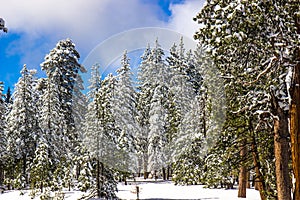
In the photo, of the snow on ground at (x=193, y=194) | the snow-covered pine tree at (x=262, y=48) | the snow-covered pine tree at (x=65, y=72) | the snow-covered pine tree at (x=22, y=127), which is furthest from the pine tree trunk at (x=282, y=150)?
the snow-covered pine tree at (x=22, y=127)

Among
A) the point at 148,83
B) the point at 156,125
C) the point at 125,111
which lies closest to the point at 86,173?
the point at 125,111

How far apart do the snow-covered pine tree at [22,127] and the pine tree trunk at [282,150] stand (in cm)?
2702

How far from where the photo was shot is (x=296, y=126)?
7797mm

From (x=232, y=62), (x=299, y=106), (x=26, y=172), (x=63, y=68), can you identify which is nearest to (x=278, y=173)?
(x=299, y=106)

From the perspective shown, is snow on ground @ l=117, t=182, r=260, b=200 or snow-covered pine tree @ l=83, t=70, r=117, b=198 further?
snow on ground @ l=117, t=182, r=260, b=200

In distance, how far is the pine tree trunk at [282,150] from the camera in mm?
9375

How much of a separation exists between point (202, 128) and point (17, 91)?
1866 centimetres

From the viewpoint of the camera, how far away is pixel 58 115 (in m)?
26.1

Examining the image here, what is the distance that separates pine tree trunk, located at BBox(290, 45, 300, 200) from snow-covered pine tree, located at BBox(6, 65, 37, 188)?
28327 mm

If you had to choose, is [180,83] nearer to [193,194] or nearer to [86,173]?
[193,194]

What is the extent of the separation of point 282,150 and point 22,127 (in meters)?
28.5

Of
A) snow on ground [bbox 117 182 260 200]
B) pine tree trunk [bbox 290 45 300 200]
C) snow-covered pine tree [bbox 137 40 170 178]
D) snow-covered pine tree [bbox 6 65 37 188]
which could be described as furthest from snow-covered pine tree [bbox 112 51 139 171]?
pine tree trunk [bbox 290 45 300 200]

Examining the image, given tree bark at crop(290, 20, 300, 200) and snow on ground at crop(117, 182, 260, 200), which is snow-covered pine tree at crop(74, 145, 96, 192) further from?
tree bark at crop(290, 20, 300, 200)

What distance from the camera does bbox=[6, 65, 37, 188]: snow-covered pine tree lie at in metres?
32.9
